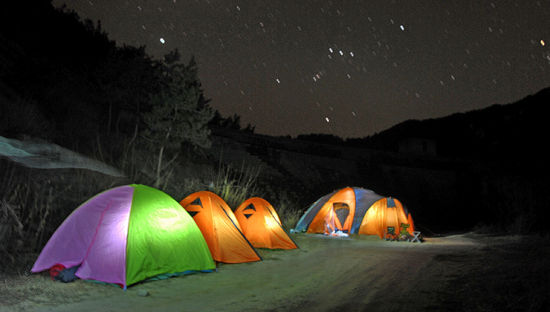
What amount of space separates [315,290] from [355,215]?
10.9 meters

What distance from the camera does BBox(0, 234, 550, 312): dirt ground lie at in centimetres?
482

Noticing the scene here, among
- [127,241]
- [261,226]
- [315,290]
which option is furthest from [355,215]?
[127,241]

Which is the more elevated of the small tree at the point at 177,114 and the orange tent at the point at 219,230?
the small tree at the point at 177,114

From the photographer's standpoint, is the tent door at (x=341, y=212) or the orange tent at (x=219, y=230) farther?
the tent door at (x=341, y=212)

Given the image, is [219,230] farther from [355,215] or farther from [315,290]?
[355,215]

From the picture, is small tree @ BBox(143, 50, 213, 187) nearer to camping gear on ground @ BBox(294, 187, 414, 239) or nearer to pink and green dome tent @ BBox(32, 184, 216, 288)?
camping gear on ground @ BBox(294, 187, 414, 239)

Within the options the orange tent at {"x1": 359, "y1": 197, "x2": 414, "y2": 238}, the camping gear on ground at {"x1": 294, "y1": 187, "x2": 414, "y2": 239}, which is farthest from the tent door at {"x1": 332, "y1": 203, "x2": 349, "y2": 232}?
the orange tent at {"x1": 359, "y1": 197, "x2": 414, "y2": 238}

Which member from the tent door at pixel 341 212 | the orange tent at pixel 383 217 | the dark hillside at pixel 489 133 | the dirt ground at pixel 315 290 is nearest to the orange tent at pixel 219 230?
the dirt ground at pixel 315 290

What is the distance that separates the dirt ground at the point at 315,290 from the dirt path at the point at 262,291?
1 cm

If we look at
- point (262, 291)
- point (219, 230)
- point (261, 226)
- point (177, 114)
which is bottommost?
point (262, 291)

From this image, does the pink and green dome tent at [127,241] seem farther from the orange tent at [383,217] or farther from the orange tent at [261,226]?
the orange tent at [383,217]

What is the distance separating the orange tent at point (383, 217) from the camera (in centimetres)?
Result: 1584

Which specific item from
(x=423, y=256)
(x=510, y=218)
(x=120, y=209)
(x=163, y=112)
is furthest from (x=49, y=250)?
(x=510, y=218)

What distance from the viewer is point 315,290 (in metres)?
5.85
